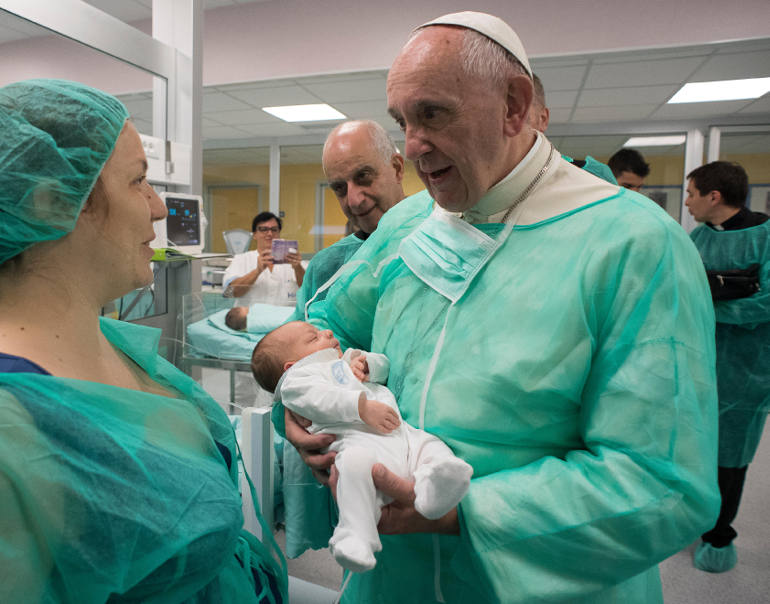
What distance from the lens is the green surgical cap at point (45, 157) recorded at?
70 cm

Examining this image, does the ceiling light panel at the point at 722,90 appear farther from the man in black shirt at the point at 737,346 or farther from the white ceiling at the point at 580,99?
the man in black shirt at the point at 737,346

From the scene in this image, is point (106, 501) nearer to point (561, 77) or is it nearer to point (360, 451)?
point (360, 451)

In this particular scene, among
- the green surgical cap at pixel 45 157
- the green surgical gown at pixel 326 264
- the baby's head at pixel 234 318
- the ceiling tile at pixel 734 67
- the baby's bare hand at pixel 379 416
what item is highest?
the ceiling tile at pixel 734 67

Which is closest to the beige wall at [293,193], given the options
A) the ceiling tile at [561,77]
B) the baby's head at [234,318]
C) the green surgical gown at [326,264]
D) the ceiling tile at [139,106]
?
the ceiling tile at [561,77]

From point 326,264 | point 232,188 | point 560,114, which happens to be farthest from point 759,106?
point 232,188

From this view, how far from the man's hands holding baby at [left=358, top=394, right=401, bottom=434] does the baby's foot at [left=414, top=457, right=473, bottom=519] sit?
0.15 m

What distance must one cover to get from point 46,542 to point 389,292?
679 mm

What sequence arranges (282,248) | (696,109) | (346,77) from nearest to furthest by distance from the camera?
1. (282,248)
2. (346,77)
3. (696,109)

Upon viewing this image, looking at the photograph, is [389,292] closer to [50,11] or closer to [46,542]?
[46,542]

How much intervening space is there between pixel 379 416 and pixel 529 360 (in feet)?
0.91

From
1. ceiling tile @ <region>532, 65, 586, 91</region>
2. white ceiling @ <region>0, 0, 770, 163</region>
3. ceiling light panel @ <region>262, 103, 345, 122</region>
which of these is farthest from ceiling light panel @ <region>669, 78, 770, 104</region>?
ceiling light panel @ <region>262, 103, 345, 122</region>

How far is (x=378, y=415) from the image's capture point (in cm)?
89

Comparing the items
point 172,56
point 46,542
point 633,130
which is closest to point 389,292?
point 46,542

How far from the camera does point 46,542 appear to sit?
600 millimetres
